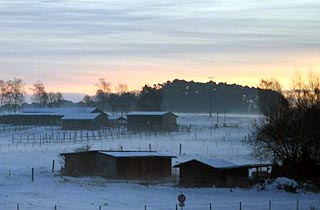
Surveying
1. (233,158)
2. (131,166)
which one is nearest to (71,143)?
(233,158)

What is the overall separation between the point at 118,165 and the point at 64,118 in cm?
7491

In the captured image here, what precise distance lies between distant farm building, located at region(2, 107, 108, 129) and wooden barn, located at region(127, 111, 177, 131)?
23.9 ft

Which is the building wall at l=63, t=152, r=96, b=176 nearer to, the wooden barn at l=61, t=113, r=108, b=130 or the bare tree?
the bare tree

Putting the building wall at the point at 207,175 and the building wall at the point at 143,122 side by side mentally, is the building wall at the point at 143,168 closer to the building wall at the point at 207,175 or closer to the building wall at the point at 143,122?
the building wall at the point at 207,175

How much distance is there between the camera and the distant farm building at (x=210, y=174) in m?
52.9

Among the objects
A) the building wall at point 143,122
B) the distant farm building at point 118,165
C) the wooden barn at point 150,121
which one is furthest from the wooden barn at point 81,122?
the distant farm building at point 118,165

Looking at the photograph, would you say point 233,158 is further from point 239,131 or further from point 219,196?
point 239,131

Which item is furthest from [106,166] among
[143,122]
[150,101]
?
[150,101]

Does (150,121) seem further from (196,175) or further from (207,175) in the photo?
(207,175)

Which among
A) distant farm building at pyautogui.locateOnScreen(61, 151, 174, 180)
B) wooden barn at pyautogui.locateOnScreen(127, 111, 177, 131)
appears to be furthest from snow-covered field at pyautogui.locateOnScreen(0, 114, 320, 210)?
wooden barn at pyautogui.locateOnScreen(127, 111, 177, 131)

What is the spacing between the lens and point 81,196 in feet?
139

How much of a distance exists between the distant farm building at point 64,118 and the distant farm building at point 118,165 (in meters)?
70.5

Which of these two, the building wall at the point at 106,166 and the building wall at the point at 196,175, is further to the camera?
the building wall at the point at 106,166

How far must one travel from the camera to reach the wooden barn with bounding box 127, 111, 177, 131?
429 feet
